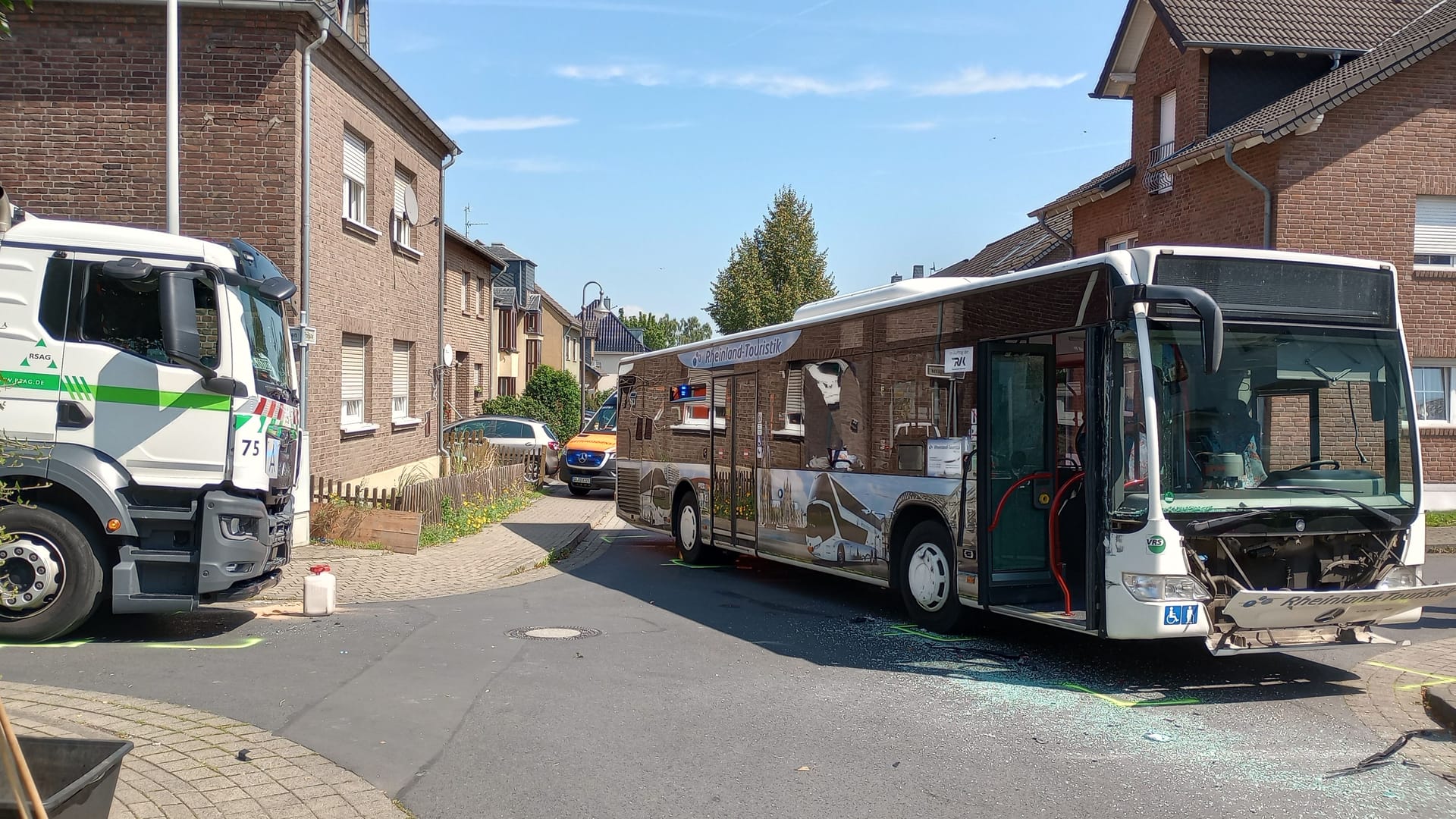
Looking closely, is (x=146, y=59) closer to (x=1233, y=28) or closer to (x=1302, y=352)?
(x=1302, y=352)

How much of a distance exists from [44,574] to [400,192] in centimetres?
1294

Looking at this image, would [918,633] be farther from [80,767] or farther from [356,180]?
[356,180]

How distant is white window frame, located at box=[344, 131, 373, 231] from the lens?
672 inches

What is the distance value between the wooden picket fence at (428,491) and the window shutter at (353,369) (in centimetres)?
148

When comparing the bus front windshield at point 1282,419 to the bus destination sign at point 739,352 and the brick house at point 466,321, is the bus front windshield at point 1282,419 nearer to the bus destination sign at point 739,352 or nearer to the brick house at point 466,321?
the bus destination sign at point 739,352

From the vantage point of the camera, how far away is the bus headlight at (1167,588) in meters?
6.93

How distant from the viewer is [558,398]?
34.6 m

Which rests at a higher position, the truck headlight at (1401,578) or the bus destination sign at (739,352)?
the bus destination sign at (739,352)

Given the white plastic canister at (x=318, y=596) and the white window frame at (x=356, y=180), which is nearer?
the white plastic canister at (x=318, y=596)

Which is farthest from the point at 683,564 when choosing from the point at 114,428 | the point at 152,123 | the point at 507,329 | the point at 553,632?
the point at 507,329

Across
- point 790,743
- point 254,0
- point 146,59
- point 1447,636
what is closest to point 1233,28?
point 1447,636

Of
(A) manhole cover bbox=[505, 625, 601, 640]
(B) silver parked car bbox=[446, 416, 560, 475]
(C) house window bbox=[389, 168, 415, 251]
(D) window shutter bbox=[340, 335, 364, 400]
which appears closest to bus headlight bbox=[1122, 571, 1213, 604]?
(A) manhole cover bbox=[505, 625, 601, 640]

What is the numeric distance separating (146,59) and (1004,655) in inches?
496

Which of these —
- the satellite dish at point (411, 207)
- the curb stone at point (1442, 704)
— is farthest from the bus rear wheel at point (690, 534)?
the satellite dish at point (411, 207)
